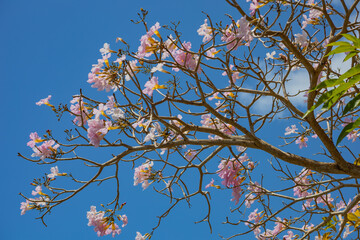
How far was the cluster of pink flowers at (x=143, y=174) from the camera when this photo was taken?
9.91 feet

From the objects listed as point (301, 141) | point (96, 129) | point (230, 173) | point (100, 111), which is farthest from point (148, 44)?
point (301, 141)

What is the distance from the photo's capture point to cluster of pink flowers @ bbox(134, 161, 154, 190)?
302cm

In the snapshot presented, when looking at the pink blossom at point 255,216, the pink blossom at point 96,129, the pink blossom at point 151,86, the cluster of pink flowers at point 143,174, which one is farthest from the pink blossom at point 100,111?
the pink blossom at point 255,216

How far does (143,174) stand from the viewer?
9.96 ft

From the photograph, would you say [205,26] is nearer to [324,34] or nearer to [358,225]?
[324,34]

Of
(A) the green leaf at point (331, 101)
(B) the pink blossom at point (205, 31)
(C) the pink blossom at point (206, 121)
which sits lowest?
(A) the green leaf at point (331, 101)

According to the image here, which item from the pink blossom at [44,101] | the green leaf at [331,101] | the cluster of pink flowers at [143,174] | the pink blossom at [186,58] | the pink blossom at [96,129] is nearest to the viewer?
the green leaf at [331,101]

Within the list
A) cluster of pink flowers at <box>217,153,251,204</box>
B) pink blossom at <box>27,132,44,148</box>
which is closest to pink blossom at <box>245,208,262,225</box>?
cluster of pink flowers at <box>217,153,251,204</box>

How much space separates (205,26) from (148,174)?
1309 millimetres

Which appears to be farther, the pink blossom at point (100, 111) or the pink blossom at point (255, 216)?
the pink blossom at point (255, 216)

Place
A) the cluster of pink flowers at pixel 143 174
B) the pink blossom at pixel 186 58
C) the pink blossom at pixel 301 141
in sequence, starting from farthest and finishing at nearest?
the pink blossom at pixel 301 141 → the cluster of pink flowers at pixel 143 174 → the pink blossom at pixel 186 58

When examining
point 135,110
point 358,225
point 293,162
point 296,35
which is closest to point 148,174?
point 135,110

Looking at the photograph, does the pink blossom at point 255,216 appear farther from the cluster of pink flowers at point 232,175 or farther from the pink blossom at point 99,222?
the pink blossom at point 99,222

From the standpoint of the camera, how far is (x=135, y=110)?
245 centimetres
